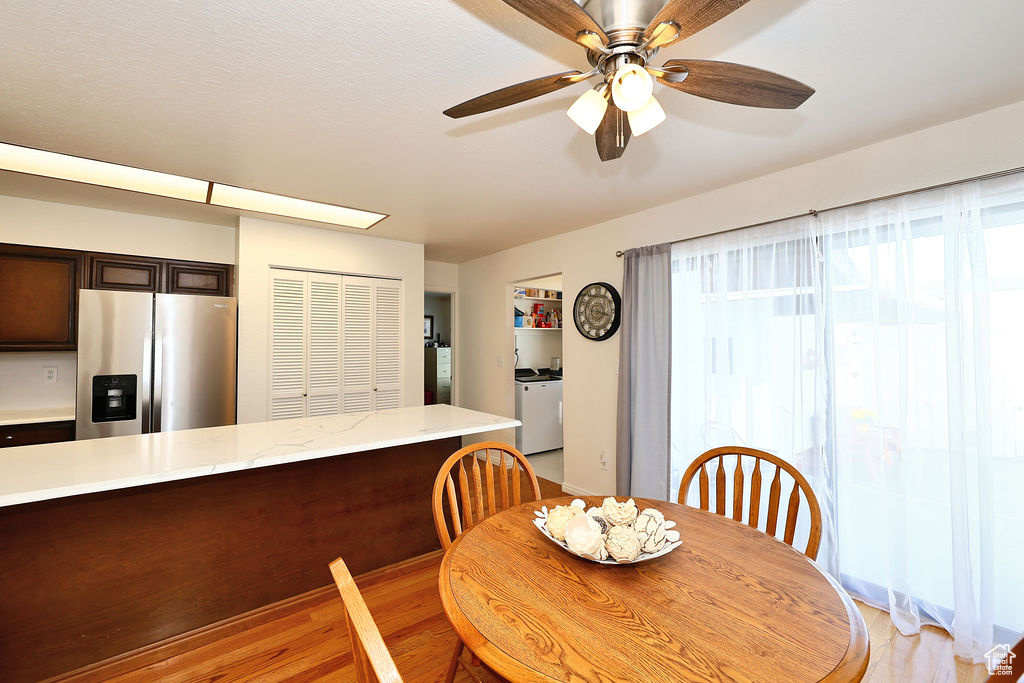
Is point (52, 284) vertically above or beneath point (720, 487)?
above

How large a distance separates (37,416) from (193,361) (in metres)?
1.08

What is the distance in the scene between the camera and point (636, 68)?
45.1 inches

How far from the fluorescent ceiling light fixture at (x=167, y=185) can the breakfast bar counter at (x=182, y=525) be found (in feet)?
6.17

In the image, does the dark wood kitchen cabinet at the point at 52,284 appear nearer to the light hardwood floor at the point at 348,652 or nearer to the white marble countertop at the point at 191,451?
the white marble countertop at the point at 191,451

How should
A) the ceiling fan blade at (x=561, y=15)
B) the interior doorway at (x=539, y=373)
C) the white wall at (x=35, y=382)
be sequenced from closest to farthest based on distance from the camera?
the ceiling fan blade at (x=561, y=15), the white wall at (x=35, y=382), the interior doorway at (x=539, y=373)

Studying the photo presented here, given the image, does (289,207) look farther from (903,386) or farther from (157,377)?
(903,386)

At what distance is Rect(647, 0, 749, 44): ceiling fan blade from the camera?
0.95 m

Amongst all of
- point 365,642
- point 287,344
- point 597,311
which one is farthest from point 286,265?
point 365,642

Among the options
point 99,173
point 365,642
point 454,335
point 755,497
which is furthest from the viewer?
point 454,335

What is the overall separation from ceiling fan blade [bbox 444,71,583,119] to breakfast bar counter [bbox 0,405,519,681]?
1471 millimetres

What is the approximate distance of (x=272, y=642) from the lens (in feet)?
6.27

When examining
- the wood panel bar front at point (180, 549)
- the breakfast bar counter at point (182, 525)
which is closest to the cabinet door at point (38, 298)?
the breakfast bar counter at point (182, 525)

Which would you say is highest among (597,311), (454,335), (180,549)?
(597,311)

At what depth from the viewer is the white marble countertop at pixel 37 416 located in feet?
9.39
